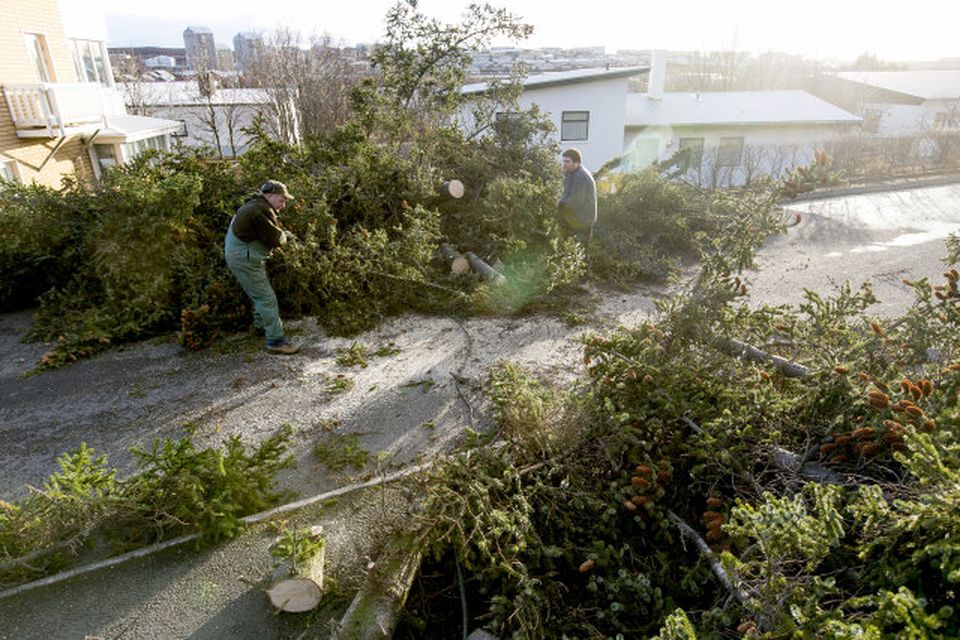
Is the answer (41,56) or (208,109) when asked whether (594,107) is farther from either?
(41,56)

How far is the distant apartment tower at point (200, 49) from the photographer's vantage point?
100 feet

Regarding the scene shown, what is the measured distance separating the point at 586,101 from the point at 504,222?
17.3m

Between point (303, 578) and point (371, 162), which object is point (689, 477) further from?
point (371, 162)

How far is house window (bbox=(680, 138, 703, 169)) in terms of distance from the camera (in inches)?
482

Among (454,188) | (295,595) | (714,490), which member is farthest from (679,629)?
(454,188)

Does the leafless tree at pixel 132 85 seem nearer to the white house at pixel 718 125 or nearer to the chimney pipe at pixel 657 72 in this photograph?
the white house at pixel 718 125

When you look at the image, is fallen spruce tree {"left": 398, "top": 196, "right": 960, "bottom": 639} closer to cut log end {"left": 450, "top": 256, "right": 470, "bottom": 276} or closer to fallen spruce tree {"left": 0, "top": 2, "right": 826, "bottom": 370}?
fallen spruce tree {"left": 0, "top": 2, "right": 826, "bottom": 370}

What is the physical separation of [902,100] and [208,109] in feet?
130

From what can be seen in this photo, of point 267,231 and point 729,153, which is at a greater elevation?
point 267,231

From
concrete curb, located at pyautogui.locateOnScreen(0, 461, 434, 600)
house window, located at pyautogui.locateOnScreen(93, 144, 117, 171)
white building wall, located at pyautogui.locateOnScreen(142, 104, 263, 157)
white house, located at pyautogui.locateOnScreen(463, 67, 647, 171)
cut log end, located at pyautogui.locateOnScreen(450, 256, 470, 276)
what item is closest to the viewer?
concrete curb, located at pyautogui.locateOnScreen(0, 461, 434, 600)

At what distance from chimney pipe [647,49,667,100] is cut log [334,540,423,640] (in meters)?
27.3

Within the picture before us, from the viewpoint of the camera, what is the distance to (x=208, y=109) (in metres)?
26.0

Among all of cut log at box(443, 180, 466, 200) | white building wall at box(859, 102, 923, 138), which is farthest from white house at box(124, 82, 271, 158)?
white building wall at box(859, 102, 923, 138)

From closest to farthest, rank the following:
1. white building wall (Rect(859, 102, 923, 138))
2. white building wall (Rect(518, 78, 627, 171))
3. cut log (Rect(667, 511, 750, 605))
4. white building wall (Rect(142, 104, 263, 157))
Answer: cut log (Rect(667, 511, 750, 605)), white building wall (Rect(518, 78, 627, 171)), white building wall (Rect(142, 104, 263, 157)), white building wall (Rect(859, 102, 923, 138))
